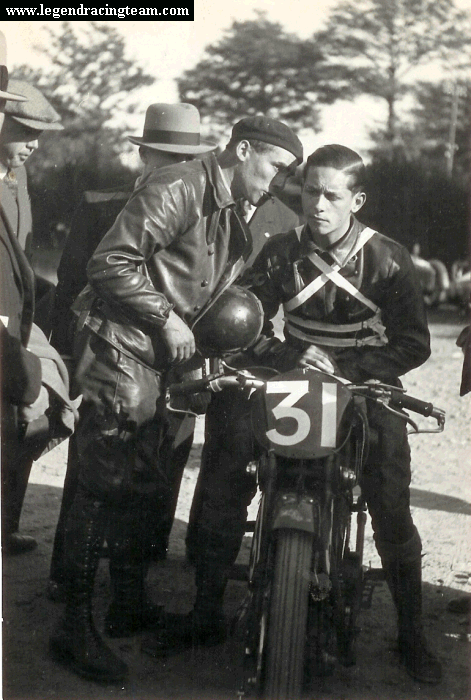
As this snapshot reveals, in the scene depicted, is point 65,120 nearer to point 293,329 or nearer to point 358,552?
point 293,329

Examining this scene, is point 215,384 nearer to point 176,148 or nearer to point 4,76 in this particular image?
point 4,76

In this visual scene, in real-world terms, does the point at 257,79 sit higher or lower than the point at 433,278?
higher

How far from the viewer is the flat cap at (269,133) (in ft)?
13.2

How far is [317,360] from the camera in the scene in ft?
10.7

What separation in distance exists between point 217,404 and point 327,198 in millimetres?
944

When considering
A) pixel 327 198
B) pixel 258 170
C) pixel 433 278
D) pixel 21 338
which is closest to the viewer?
pixel 21 338

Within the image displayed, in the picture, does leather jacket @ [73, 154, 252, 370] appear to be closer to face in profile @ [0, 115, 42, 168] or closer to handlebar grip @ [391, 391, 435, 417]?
face in profile @ [0, 115, 42, 168]

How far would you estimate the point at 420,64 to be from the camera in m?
5.03

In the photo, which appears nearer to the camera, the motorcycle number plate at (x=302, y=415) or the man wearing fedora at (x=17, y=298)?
the motorcycle number plate at (x=302, y=415)

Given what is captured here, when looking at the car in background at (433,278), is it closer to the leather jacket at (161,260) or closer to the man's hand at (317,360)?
the leather jacket at (161,260)

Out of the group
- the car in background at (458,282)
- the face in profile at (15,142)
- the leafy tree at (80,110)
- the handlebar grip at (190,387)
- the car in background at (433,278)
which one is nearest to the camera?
the handlebar grip at (190,387)

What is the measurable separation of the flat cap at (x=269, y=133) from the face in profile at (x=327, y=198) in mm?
595

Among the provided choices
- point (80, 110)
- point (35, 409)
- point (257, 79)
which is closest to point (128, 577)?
point (35, 409)

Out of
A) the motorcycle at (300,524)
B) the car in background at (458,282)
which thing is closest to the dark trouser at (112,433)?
the motorcycle at (300,524)
